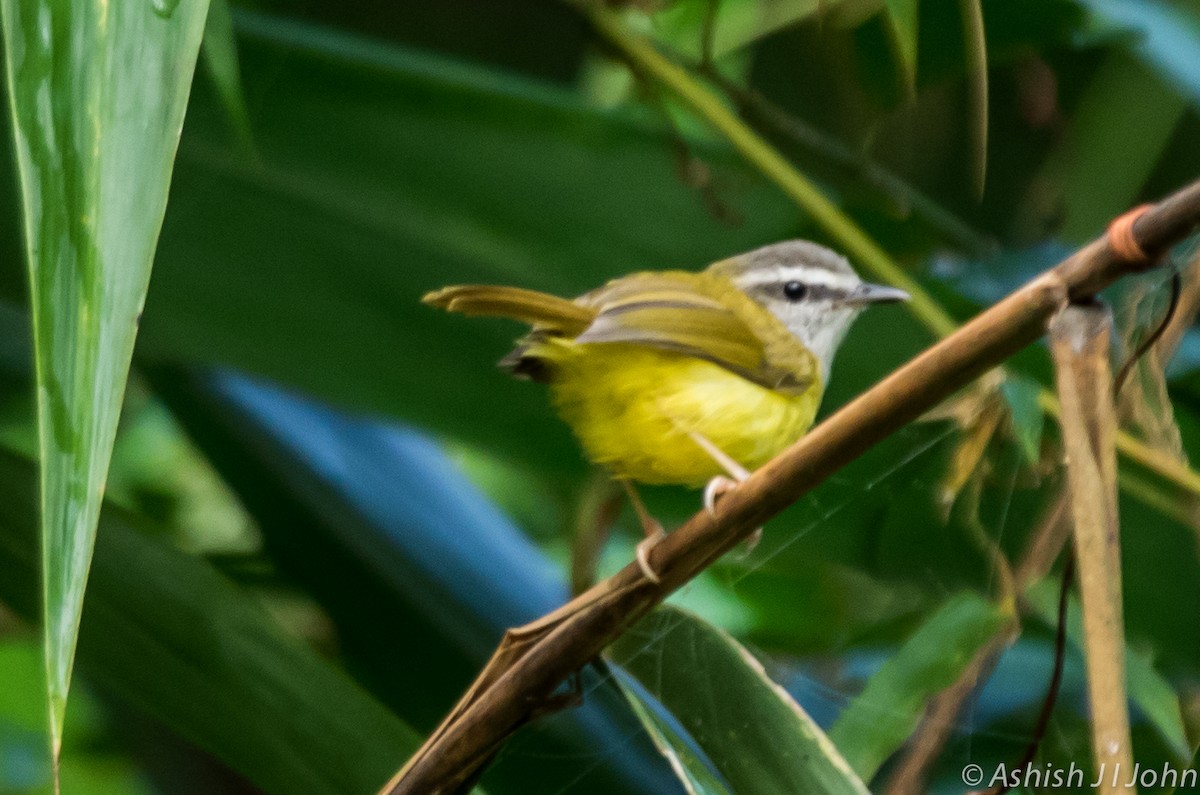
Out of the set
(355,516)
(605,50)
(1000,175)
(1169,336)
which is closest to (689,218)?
(605,50)

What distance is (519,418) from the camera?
976mm

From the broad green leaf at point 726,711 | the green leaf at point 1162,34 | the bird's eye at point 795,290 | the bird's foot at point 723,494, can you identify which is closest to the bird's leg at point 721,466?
the bird's foot at point 723,494

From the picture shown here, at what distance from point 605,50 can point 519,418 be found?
35cm

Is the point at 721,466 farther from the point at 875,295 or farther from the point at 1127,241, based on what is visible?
the point at 1127,241

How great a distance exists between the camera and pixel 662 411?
780mm

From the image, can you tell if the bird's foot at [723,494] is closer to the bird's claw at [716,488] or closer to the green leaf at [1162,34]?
the bird's claw at [716,488]

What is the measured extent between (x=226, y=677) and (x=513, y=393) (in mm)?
381

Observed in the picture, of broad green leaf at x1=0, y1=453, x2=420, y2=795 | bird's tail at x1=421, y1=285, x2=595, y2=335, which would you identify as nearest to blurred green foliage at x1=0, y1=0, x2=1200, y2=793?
broad green leaf at x1=0, y1=453, x2=420, y2=795

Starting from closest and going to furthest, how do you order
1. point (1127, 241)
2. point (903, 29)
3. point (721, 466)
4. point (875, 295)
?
point (1127, 241), point (903, 29), point (721, 466), point (875, 295)

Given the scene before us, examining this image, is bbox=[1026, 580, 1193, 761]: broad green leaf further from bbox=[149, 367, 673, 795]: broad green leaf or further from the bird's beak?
bbox=[149, 367, 673, 795]: broad green leaf

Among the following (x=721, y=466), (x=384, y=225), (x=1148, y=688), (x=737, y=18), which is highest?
(x=737, y=18)

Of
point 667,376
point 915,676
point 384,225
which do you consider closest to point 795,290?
point 667,376

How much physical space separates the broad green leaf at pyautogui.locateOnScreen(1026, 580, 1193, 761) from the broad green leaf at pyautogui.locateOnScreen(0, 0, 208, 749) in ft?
1.42

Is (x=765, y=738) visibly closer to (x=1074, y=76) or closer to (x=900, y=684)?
(x=900, y=684)
